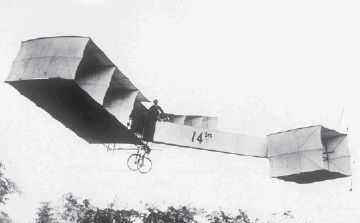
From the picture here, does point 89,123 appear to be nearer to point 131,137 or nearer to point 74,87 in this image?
point 131,137

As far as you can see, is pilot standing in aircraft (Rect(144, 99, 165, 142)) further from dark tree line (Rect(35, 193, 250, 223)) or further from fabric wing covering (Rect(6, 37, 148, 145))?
dark tree line (Rect(35, 193, 250, 223))

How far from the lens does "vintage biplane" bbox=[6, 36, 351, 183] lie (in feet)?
36.3

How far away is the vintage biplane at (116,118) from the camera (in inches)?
436

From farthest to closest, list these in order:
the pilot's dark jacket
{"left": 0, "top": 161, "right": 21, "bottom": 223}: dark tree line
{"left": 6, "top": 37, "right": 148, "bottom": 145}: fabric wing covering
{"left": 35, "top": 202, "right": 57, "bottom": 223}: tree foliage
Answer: {"left": 35, "top": 202, "right": 57, "bottom": 223}: tree foliage, {"left": 0, "top": 161, "right": 21, "bottom": 223}: dark tree line, the pilot's dark jacket, {"left": 6, "top": 37, "right": 148, "bottom": 145}: fabric wing covering

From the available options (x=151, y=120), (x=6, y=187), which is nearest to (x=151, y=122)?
(x=151, y=120)

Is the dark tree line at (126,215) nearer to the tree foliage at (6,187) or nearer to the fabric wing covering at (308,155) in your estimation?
the tree foliage at (6,187)

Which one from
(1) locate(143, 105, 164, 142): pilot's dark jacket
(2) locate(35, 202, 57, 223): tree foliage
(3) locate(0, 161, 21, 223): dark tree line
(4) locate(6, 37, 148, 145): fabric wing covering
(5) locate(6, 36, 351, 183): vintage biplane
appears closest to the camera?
(4) locate(6, 37, 148, 145): fabric wing covering

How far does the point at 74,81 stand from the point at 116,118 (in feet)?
8.29

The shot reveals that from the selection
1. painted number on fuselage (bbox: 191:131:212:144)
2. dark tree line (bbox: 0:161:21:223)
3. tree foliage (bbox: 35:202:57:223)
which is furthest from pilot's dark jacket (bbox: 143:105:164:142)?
tree foliage (bbox: 35:202:57:223)

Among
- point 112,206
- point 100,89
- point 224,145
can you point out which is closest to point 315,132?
point 224,145

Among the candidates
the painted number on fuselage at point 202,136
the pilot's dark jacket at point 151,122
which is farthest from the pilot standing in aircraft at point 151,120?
the painted number on fuselage at point 202,136

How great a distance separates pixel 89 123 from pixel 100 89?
2913mm

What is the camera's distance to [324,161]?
14.5 m

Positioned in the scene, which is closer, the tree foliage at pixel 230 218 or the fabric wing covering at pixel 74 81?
the fabric wing covering at pixel 74 81
